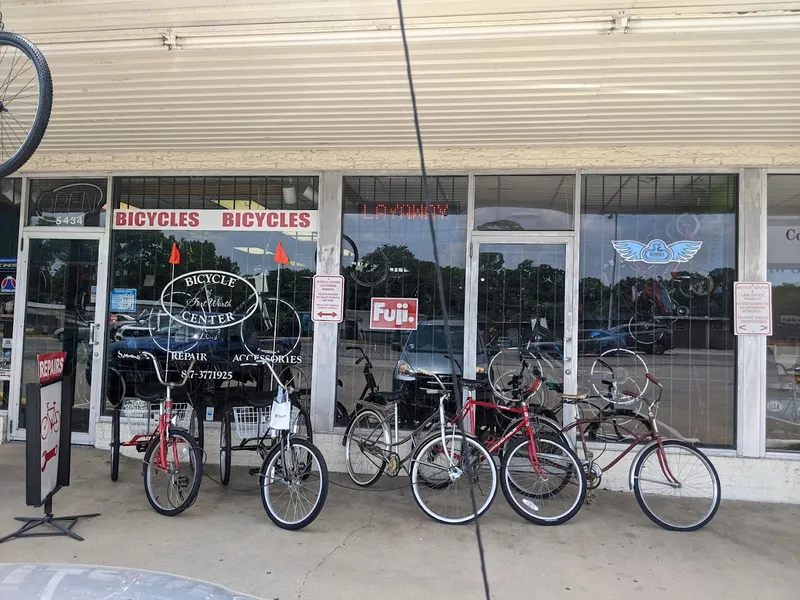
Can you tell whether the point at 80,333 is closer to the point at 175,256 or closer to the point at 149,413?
the point at 175,256

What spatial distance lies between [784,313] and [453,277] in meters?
3.01

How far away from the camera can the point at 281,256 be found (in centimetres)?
571

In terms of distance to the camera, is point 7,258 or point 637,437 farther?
point 7,258

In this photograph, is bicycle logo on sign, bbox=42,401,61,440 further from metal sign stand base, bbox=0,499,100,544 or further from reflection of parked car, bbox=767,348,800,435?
reflection of parked car, bbox=767,348,800,435

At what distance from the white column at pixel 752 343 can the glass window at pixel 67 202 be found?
6.32 meters

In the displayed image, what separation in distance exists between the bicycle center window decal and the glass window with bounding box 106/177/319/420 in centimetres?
301

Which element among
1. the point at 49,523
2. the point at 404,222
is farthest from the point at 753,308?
the point at 49,523

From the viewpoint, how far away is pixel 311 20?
3227 millimetres

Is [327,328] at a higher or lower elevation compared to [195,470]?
higher

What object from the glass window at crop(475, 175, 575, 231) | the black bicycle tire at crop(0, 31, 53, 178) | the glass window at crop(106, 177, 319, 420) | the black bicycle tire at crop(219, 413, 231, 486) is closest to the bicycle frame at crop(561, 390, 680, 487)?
the glass window at crop(475, 175, 575, 231)

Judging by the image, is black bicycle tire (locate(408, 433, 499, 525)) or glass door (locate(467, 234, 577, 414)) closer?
black bicycle tire (locate(408, 433, 499, 525))

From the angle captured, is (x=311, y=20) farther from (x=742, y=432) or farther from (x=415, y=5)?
(x=742, y=432)

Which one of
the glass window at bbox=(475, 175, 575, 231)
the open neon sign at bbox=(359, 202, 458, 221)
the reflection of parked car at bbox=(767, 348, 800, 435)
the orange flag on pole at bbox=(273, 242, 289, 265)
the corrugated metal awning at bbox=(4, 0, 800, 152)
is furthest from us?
the orange flag on pole at bbox=(273, 242, 289, 265)

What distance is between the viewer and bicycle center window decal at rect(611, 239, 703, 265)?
522 centimetres
